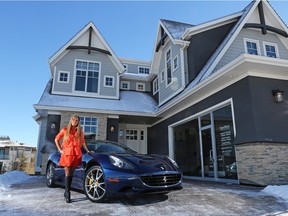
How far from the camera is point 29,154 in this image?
133ft

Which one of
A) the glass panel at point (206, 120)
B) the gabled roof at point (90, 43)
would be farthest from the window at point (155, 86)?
the glass panel at point (206, 120)

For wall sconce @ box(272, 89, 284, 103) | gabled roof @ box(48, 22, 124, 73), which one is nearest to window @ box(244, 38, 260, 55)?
wall sconce @ box(272, 89, 284, 103)

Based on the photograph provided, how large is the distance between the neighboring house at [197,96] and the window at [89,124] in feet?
0.16

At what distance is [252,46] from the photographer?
9.60 metres

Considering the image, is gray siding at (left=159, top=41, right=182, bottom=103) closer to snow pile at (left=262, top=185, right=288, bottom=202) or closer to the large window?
the large window

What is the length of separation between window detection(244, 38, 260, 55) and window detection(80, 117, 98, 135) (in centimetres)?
792

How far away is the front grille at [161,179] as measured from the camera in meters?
3.11

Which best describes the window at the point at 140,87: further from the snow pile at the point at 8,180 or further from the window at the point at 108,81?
the snow pile at the point at 8,180

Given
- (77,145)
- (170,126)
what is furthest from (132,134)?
(77,145)

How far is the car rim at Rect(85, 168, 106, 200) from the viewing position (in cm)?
327

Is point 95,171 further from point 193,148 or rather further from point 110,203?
point 193,148

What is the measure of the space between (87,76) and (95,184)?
10.1 m

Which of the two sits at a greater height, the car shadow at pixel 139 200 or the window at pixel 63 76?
the window at pixel 63 76

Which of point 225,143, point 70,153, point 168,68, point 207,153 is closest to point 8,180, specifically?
point 70,153
